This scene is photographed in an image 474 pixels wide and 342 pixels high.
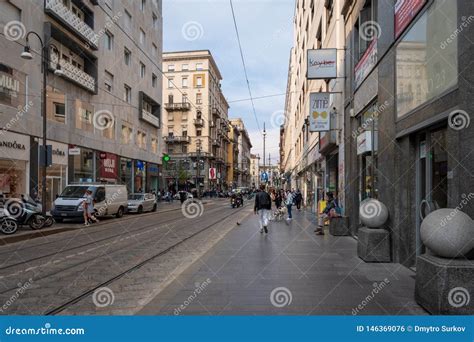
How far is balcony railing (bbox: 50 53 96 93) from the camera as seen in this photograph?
26198mm

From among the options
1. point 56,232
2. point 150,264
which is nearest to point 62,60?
point 56,232

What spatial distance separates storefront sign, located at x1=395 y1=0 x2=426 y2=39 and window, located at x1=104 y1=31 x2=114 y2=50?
2834 cm

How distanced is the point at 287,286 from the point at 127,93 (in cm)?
3449

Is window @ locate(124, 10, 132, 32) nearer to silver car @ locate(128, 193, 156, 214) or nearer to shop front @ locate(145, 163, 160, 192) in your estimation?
shop front @ locate(145, 163, 160, 192)

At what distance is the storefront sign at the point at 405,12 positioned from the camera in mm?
7941

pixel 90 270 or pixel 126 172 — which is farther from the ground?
pixel 126 172

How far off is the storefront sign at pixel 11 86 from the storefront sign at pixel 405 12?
18575 millimetres

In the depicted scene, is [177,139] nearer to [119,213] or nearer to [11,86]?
[119,213]

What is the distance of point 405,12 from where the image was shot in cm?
862

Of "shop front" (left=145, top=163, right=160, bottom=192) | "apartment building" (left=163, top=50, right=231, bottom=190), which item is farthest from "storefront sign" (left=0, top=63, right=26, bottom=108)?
"apartment building" (left=163, top=50, right=231, bottom=190)

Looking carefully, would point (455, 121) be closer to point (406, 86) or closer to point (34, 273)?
point (406, 86)

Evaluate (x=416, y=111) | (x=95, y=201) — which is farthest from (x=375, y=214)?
(x=95, y=201)

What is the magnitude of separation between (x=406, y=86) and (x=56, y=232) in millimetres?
13270

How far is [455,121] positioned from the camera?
20.1ft
